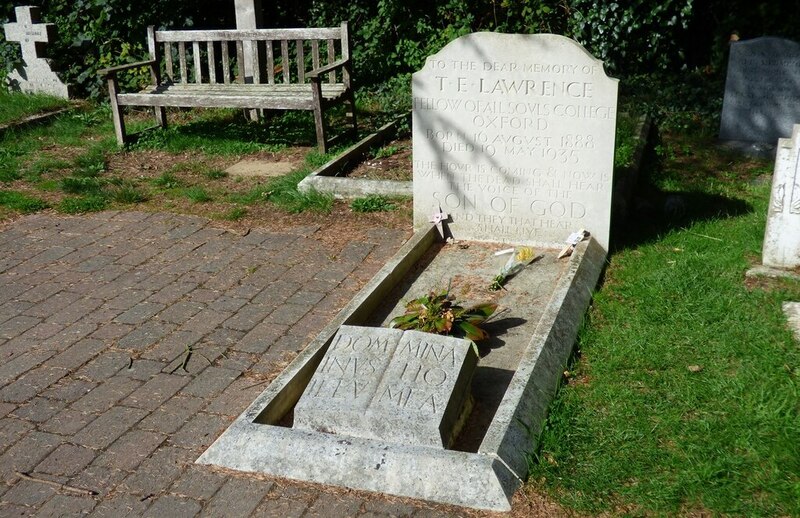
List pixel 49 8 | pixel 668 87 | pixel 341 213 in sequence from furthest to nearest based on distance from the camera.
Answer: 1. pixel 49 8
2. pixel 668 87
3. pixel 341 213

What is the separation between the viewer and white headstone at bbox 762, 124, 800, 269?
511 centimetres

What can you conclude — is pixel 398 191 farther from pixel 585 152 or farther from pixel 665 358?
pixel 665 358

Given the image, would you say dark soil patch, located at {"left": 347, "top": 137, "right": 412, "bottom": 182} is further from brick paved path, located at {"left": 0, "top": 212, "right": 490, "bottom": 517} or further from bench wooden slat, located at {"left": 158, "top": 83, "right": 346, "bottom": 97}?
brick paved path, located at {"left": 0, "top": 212, "right": 490, "bottom": 517}

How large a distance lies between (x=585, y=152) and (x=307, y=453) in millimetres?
3009

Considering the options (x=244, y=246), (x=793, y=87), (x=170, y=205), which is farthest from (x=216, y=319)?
(x=793, y=87)

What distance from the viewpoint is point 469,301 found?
5.19m

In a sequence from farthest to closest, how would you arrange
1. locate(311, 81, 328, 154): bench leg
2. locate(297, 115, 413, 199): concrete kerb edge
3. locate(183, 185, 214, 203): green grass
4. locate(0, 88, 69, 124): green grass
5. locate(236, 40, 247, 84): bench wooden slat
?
1. locate(0, 88, 69, 124): green grass
2. locate(236, 40, 247, 84): bench wooden slat
3. locate(311, 81, 328, 154): bench leg
4. locate(183, 185, 214, 203): green grass
5. locate(297, 115, 413, 199): concrete kerb edge

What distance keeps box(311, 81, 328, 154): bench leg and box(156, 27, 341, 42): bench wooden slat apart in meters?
0.93

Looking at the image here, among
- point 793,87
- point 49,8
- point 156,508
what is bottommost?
point 156,508

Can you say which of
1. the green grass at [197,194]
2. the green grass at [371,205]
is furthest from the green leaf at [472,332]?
the green grass at [197,194]

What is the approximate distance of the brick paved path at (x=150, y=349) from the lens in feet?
11.3

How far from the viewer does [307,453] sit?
11.5 ft

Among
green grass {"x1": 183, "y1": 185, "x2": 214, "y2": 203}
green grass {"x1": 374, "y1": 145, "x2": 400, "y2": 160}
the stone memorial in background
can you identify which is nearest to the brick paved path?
green grass {"x1": 183, "y1": 185, "x2": 214, "y2": 203}

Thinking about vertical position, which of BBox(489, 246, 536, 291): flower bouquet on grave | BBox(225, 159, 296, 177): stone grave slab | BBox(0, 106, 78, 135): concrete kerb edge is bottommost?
BBox(489, 246, 536, 291): flower bouquet on grave
